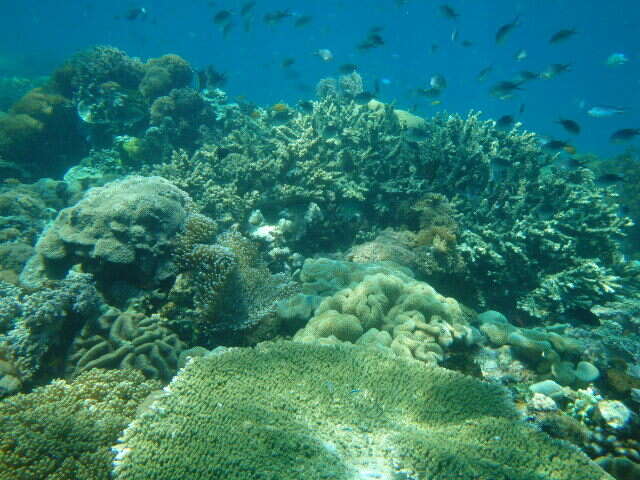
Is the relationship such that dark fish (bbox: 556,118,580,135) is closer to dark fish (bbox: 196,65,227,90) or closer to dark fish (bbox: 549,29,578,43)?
dark fish (bbox: 549,29,578,43)

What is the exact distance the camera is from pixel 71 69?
40.0 ft

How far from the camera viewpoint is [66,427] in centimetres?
267

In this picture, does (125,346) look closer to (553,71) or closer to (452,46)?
(553,71)

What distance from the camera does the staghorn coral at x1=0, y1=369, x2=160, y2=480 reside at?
2410 millimetres

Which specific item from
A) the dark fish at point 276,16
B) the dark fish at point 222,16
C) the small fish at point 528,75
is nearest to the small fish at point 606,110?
the small fish at point 528,75

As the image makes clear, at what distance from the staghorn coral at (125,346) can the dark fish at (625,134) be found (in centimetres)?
1009

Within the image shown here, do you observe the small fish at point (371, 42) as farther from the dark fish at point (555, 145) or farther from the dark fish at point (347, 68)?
the dark fish at point (555, 145)

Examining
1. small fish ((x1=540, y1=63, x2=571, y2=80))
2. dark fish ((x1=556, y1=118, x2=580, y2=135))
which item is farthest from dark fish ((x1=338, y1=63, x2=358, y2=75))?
dark fish ((x1=556, y1=118, x2=580, y2=135))

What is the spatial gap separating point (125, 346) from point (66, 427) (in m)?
1.23

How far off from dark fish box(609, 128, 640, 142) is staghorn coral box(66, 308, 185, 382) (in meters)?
10.1

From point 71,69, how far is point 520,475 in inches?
614

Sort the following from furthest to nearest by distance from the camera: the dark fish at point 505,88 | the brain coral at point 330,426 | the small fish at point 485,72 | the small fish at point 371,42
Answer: the small fish at point 485,72 < the small fish at point 371,42 < the dark fish at point 505,88 < the brain coral at point 330,426

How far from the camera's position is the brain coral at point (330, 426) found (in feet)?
7.51

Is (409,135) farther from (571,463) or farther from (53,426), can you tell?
(53,426)
